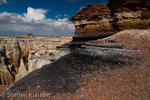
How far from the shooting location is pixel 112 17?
294 inches

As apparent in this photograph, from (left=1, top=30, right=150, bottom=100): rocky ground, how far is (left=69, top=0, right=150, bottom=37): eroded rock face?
7.61 ft

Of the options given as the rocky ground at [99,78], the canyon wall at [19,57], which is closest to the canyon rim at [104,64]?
the rocky ground at [99,78]

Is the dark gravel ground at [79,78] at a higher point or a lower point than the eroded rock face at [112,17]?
lower

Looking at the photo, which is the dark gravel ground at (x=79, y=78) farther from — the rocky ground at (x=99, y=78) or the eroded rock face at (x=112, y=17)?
the eroded rock face at (x=112, y=17)

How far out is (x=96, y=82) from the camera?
3.37m

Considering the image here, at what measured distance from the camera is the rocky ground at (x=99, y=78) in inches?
114

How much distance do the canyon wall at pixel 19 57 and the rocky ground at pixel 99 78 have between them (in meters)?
5.59

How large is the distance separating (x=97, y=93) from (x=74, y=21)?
8.64 m

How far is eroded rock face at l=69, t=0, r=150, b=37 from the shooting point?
6324 millimetres

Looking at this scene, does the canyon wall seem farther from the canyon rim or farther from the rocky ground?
the rocky ground

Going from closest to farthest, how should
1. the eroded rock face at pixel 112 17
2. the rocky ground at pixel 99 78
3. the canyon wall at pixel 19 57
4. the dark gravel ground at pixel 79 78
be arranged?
1. the rocky ground at pixel 99 78
2. the dark gravel ground at pixel 79 78
3. the eroded rock face at pixel 112 17
4. the canyon wall at pixel 19 57

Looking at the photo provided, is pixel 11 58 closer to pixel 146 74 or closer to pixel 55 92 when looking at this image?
pixel 55 92

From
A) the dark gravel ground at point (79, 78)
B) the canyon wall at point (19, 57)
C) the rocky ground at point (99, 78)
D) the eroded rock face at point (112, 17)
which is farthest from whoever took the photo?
the canyon wall at point (19, 57)

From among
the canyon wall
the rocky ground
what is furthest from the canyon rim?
the canyon wall
